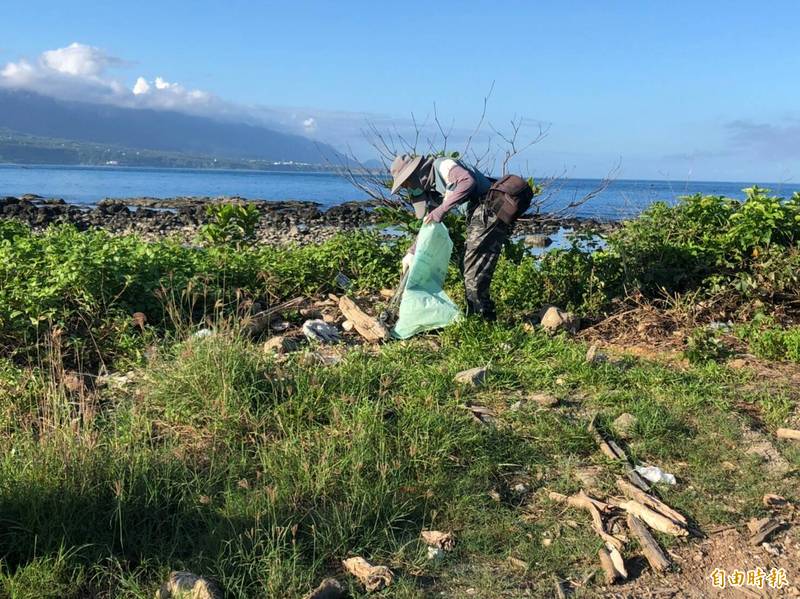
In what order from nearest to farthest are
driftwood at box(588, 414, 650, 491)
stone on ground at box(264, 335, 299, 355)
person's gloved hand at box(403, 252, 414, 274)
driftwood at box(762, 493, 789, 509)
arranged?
driftwood at box(762, 493, 789, 509), driftwood at box(588, 414, 650, 491), stone on ground at box(264, 335, 299, 355), person's gloved hand at box(403, 252, 414, 274)

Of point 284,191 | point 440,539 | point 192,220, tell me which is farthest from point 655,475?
point 284,191

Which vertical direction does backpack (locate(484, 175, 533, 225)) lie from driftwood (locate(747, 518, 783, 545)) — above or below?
above

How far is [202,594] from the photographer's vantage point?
3125 millimetres

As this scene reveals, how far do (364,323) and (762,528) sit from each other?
372 cm

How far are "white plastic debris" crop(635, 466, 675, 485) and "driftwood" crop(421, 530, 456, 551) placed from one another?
1.27 meters

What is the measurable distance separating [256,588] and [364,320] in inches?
144

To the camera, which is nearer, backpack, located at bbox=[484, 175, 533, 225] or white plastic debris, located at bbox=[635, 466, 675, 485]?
white plastic debris, located at bbox=[635, 466, 675, 485]

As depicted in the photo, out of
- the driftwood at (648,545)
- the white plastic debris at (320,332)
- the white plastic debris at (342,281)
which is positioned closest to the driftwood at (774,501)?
the driftwood at (648,545)

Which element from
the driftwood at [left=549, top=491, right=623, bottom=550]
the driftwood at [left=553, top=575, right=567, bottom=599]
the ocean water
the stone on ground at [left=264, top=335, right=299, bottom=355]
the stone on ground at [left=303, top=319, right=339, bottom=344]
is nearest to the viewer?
the driftwood at [left=553, top=575, right=567, bottom=599]

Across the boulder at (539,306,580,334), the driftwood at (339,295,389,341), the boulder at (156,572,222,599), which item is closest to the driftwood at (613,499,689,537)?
the boulder at (156,572,222,599)

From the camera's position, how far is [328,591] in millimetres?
3275

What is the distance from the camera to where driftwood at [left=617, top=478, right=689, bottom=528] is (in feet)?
12.9

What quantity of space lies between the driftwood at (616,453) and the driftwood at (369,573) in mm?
1562

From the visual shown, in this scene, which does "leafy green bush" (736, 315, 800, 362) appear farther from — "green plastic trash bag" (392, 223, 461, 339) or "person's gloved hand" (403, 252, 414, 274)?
"person's gloved hand" (403, 252, 414, 274)
